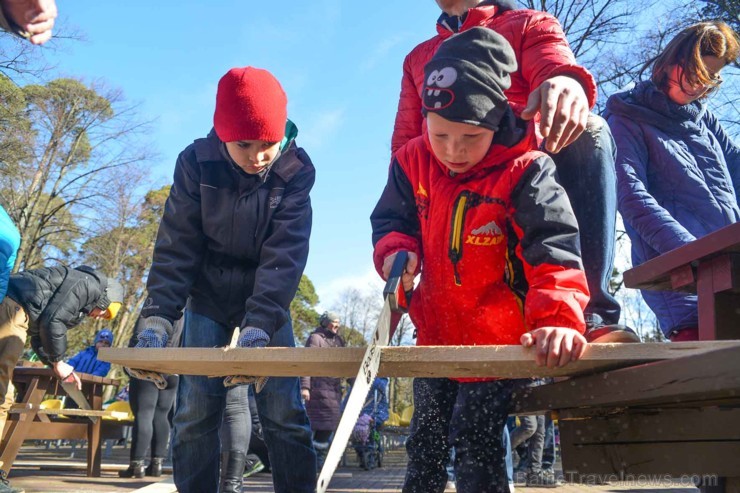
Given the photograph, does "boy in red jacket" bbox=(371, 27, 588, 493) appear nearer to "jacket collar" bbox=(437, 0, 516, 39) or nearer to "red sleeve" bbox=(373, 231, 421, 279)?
"red sleeve" bbox=(373, 231, 421, 279)

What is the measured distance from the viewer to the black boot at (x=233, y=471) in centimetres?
340

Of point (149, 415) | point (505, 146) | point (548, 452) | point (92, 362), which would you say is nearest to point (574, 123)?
point (505, 146)

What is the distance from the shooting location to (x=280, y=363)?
180cm

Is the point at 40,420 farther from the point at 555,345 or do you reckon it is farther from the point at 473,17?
the point at 555,345

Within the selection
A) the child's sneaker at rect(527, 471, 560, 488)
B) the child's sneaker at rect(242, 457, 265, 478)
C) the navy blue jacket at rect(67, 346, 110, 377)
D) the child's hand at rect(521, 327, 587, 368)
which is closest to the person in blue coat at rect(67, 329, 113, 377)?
the navy blue jacket at rect(67, 346, 110, 377)

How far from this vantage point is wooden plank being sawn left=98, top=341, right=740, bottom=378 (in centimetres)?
156

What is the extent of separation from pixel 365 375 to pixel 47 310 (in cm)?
452

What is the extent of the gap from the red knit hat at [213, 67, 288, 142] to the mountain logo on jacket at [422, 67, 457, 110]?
29.2 inches

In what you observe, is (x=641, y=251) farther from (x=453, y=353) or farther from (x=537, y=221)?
(x=453, y=353)

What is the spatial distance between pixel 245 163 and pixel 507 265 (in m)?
1.16

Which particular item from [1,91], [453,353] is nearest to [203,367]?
[453,353]

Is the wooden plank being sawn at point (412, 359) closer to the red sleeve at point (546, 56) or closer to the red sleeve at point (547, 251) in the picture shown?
the red sleeve at point (547, 251)

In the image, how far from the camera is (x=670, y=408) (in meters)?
1.97

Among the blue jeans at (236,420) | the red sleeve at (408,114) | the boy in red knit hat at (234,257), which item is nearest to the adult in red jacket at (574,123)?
the red sleeve at (408,114)
